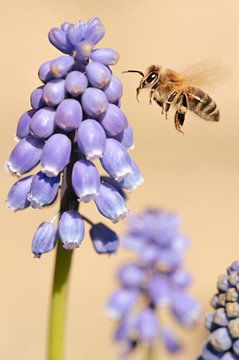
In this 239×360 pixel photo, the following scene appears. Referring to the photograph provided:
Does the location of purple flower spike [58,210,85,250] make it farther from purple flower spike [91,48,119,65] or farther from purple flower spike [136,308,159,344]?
purple flower spike [91,48,119,65]

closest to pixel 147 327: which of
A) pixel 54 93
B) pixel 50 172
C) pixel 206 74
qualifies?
pixel 50 172

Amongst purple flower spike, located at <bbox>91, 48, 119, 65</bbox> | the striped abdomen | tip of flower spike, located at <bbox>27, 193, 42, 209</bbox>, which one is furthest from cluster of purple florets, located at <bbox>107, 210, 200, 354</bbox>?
the striped abdomen

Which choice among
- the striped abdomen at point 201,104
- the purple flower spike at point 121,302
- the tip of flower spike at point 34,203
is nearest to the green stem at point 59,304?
the tip of flower spike at point 34,203

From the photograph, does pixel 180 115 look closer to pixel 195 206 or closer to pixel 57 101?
pixel 57 101

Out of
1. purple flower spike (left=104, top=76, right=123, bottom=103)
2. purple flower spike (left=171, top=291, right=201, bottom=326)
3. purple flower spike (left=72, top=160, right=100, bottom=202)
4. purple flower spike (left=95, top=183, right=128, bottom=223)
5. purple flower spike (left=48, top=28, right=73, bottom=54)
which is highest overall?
purple flower spike (left=48, top=28, right=73, bottom=54)

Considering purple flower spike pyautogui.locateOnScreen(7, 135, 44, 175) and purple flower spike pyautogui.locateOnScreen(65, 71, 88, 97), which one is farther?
purple flower spike pyautogui.locateOnScreen(7, 135, 44, 175)

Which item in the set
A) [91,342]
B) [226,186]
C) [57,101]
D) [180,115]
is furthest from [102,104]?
[226,186]

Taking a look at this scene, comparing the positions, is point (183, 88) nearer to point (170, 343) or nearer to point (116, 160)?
point (116, 160)
